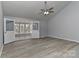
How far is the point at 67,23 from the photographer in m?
7.62

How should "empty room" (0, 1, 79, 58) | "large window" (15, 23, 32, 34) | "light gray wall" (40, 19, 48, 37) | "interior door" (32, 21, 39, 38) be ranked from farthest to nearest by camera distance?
"large window" (15, 23, 32, 34), "light gray wall" (40, 19, 48, 37), "interior door" (32, 21, 39, 38), "empty room" (0, 1, 79, 58)

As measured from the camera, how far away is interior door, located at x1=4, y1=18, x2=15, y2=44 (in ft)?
20.2

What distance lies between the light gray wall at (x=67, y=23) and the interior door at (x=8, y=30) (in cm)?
444

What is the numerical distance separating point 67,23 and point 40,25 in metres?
2.89

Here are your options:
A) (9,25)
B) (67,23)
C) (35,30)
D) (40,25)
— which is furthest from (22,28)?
(67,23)

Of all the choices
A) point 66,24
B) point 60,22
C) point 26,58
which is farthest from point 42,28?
point 26,58

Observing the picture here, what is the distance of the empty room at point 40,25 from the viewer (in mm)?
5330

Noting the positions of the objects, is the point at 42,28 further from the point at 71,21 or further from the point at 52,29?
the point at 71,21

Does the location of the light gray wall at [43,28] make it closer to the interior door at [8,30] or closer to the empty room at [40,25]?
the empty room at [40,25]

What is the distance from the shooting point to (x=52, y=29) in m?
9.51

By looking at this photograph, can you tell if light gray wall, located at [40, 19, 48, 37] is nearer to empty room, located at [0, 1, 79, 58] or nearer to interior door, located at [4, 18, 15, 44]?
empty room, located at [0, 1, 79, 58]

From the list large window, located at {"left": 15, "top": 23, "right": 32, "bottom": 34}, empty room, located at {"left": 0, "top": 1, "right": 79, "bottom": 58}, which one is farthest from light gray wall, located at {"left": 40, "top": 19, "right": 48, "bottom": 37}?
large window, located at {"left": 15, "top": 23, "right": 32, "bottom": 34}

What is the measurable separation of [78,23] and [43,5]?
2.97 metres

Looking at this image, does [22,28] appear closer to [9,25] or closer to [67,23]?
[9,25]
